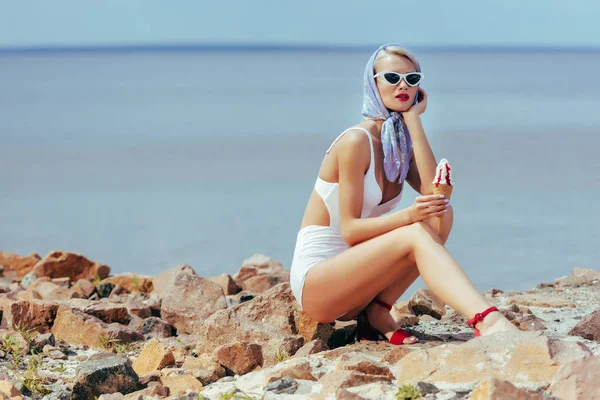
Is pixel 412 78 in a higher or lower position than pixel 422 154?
higher

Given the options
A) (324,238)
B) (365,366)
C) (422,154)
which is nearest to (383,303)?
(324,238)

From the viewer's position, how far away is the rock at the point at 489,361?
4395mm

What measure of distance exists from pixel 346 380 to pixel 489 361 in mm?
628

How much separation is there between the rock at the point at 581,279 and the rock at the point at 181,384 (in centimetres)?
383

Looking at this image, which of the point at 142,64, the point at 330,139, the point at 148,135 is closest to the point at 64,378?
the point at 330,139

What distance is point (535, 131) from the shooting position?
66.7 ft

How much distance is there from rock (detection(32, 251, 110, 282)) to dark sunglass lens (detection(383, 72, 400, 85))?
408cm

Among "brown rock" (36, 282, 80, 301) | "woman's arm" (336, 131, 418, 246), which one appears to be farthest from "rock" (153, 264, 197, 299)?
"woman's arm" (336, 131, 418, 246)

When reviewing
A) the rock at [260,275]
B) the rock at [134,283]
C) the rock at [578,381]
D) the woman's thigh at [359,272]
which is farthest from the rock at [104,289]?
the rock at [578,381]

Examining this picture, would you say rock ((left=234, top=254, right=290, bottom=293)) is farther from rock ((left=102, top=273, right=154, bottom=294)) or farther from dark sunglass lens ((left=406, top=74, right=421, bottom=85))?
dark sunglass lens ((left=406, top=74, right=421, bottom=85))

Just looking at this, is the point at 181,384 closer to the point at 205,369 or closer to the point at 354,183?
the point at 205,369

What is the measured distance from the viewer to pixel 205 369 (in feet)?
16.9

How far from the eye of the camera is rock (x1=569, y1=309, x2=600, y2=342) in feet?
18.7

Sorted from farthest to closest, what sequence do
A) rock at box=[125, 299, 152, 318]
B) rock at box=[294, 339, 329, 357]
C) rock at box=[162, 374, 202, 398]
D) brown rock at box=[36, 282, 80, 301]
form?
brown rock at box=[36, 282, 80, 301]
rock at box=[125, 299, 152, 318]
rock at box=[294, 339, 329, 357]
rock at box=[162, 374, 202, 398]
